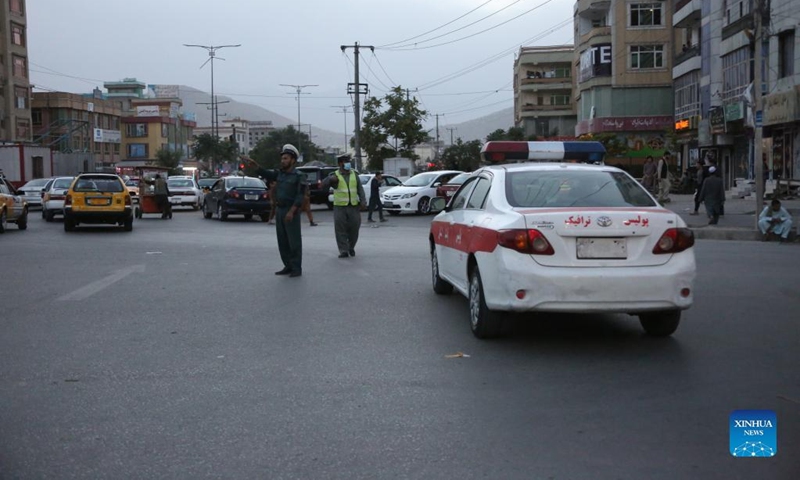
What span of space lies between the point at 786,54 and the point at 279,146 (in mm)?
102507

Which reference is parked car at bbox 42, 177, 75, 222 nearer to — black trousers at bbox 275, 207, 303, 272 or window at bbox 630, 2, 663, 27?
black trousers at bbox 275, 207, 303, 272

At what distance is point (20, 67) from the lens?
266ft

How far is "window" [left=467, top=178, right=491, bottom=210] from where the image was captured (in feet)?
28.3

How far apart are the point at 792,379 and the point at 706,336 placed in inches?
66.5

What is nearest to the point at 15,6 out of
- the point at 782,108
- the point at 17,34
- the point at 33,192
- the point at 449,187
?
the point at 17,34

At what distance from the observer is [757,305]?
9828 millimetres

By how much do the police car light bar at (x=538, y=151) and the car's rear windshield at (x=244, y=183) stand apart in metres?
7.67

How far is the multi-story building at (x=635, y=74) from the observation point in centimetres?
6006

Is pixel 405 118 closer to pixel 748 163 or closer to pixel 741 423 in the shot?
pixel 748 163

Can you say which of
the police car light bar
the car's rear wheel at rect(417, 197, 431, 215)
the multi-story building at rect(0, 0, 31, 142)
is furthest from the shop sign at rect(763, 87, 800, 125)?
the multi-story building at rect(0, 0, 31, 142)

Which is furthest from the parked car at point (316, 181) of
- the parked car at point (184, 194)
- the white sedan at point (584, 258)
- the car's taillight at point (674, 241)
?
the car's taillight at point (674, 241)

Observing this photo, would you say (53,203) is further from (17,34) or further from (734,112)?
(17,34)

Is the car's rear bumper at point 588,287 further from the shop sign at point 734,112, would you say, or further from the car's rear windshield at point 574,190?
the shop sign at point 734,112

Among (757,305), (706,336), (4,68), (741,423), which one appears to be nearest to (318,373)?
(741,423)
